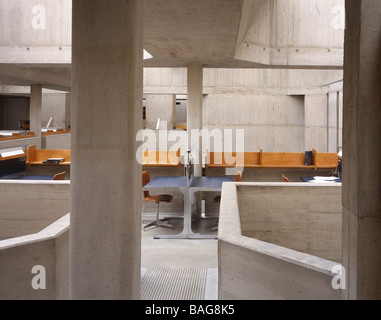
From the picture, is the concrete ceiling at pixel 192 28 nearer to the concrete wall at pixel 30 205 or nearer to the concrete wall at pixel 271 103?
the concrete wall at pixel 30 205

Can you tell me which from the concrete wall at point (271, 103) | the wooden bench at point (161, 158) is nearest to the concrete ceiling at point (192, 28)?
the wooden bench at point (161, 158)

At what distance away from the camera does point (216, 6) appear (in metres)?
4.80

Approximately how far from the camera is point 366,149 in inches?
100.0

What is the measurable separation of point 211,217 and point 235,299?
17.3 feet

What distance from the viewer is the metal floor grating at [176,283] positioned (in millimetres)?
4500

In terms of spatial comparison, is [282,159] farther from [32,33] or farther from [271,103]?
[32,33]

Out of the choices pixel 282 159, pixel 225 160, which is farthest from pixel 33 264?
pixel 282 159

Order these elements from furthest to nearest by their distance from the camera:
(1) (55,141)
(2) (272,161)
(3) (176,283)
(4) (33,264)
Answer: (1) (55,141), (2) (272,161), (3) (176,283), (4) (33,264)

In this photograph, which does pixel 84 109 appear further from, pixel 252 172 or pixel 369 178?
pixel 252 172

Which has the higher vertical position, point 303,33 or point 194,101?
point 303,33

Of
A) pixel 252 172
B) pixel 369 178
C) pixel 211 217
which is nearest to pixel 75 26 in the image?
pixel 369 178

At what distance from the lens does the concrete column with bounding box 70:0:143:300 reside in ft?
9.97

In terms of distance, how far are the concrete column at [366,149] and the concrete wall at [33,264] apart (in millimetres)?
2530

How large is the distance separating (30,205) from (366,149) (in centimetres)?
503
